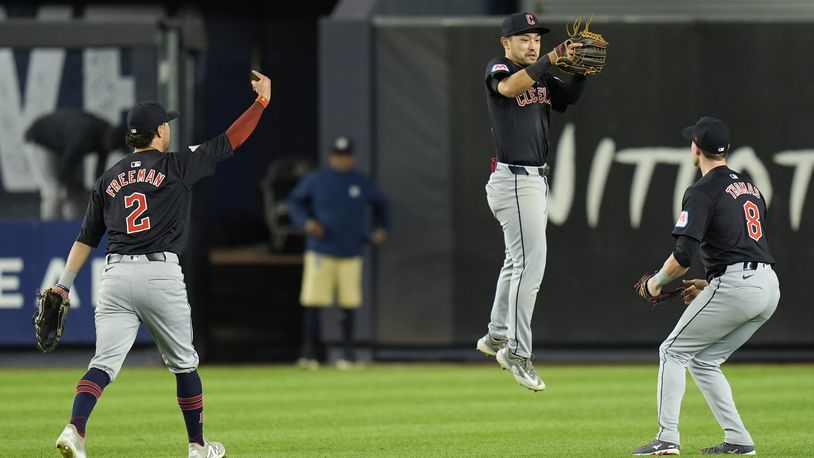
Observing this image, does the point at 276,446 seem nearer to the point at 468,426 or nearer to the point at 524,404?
the point at 468,426

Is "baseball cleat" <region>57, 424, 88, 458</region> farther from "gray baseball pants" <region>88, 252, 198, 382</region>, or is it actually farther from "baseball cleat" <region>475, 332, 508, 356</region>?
"baseball cleat" <region>475, 332, 508, 356</region>

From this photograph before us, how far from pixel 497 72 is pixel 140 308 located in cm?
241

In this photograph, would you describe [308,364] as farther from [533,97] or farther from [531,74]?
[531,74]

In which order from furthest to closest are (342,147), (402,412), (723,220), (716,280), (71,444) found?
(342,147), (402,412), (716,280), (723,220), (71,444)

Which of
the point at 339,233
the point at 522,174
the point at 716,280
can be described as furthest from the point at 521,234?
the point at 339,233

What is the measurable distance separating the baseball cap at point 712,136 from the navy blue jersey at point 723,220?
0.49 feet

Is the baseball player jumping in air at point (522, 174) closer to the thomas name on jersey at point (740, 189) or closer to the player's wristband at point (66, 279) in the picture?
the thomas name on jersey at point (740, 189)

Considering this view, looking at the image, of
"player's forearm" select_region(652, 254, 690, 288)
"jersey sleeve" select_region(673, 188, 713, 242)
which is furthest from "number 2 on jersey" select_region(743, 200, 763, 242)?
"player's forearm" select_region(652, 254, 690, 288)

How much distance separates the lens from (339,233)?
14.7 m

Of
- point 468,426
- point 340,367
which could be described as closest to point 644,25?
point 340,367

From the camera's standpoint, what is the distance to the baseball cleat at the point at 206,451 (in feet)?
26.5

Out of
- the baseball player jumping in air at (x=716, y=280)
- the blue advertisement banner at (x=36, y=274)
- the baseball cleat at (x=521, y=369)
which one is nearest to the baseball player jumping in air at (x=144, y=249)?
the baseball cleat at (x=521, y=369)

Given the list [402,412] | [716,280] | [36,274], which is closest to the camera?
[716,280]

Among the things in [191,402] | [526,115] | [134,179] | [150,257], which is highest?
[526,115]
